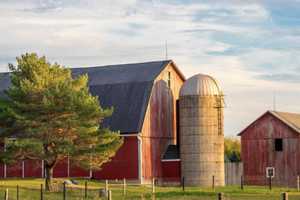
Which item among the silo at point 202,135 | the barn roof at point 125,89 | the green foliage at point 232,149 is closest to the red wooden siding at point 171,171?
the silo at point 202,135

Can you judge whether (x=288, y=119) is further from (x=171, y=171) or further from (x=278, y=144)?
(x=171, y=171)

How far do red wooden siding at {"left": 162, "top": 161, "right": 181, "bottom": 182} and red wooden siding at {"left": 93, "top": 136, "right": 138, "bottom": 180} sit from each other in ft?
12.7

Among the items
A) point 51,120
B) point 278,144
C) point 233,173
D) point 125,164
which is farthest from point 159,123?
point 51,120

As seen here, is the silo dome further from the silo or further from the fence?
the fence

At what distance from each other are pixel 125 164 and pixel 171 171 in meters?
4.56

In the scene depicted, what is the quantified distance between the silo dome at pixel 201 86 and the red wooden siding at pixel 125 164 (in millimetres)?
5745

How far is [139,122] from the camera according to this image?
6341 centimetres

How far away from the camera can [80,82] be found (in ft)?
175

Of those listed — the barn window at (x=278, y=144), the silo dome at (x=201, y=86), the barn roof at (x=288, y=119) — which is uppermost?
the silo dome at (x=201, y=86)

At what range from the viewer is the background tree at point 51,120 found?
168 feet

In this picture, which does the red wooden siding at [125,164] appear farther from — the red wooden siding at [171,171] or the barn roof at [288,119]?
the barn roof at [288,119]

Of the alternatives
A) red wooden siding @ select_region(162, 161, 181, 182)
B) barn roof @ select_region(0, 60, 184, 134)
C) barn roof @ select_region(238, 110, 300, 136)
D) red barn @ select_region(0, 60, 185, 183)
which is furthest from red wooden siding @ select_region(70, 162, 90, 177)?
barn roof @ select_region(238, 110, 300, 136)

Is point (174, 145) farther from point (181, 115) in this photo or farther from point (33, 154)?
point (33, 154)

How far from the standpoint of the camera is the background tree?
2015 inches
